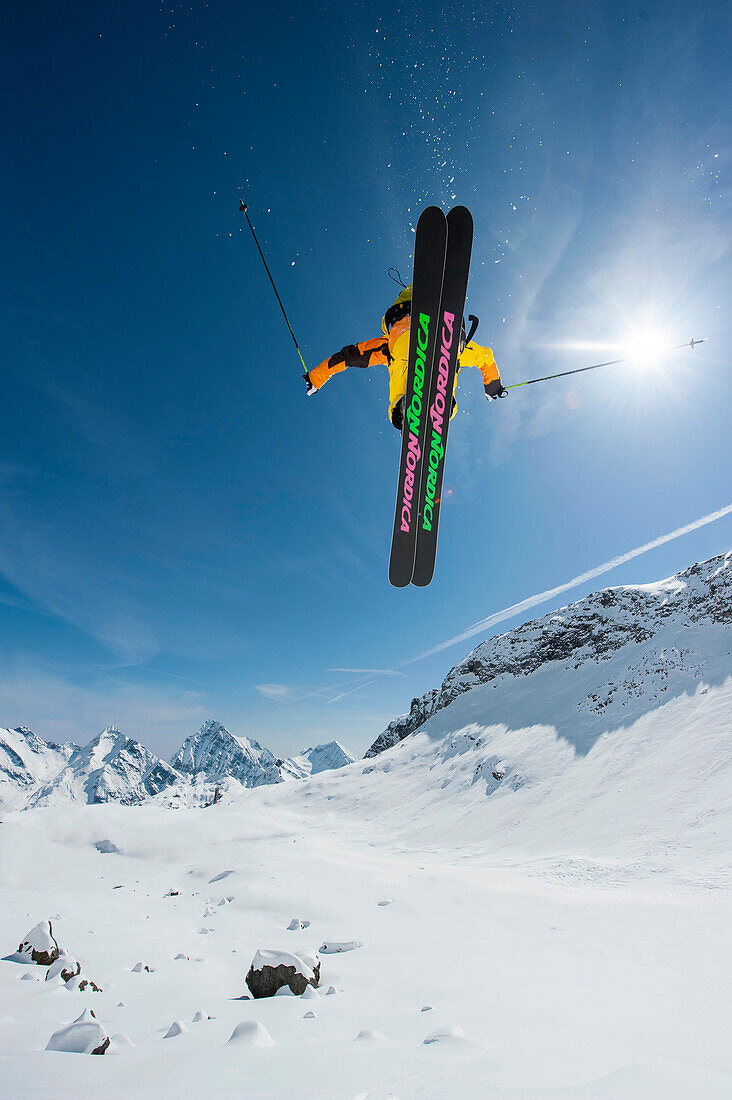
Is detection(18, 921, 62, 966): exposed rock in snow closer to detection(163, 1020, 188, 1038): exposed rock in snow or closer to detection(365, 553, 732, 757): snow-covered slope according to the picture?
detection(163, 1020, 188, 1038): exposed rock in snow

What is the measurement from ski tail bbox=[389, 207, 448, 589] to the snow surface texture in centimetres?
443

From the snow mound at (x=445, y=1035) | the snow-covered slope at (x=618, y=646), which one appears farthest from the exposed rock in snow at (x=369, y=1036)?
the snow-covered slope at (x=618, y=646)

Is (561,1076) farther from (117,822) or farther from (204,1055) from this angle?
(117,822)

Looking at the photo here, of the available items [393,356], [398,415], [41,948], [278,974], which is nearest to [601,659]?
[398,415]

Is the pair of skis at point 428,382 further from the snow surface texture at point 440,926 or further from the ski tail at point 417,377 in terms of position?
the snow surface texture at point 440,926

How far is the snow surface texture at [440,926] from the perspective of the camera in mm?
2273

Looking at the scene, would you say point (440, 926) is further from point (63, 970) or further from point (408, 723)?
point (408, 723)

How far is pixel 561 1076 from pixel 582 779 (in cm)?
2165

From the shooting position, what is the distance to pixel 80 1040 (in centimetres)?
258

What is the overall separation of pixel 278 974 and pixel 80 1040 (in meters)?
2.14

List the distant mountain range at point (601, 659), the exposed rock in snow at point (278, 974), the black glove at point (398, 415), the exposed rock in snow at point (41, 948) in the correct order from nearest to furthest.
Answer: the exposed rock in snow at point (278, 974)
the exposed rock in snow at point (41, 948)
the black glove at point (398, 415)
the distant mountain range at point (601, 659)

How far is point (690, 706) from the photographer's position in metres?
22.0

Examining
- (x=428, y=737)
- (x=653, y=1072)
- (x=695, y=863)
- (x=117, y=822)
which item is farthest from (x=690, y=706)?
(x=117, y=822)

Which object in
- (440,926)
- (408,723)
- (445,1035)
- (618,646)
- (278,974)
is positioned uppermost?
(618,646)
